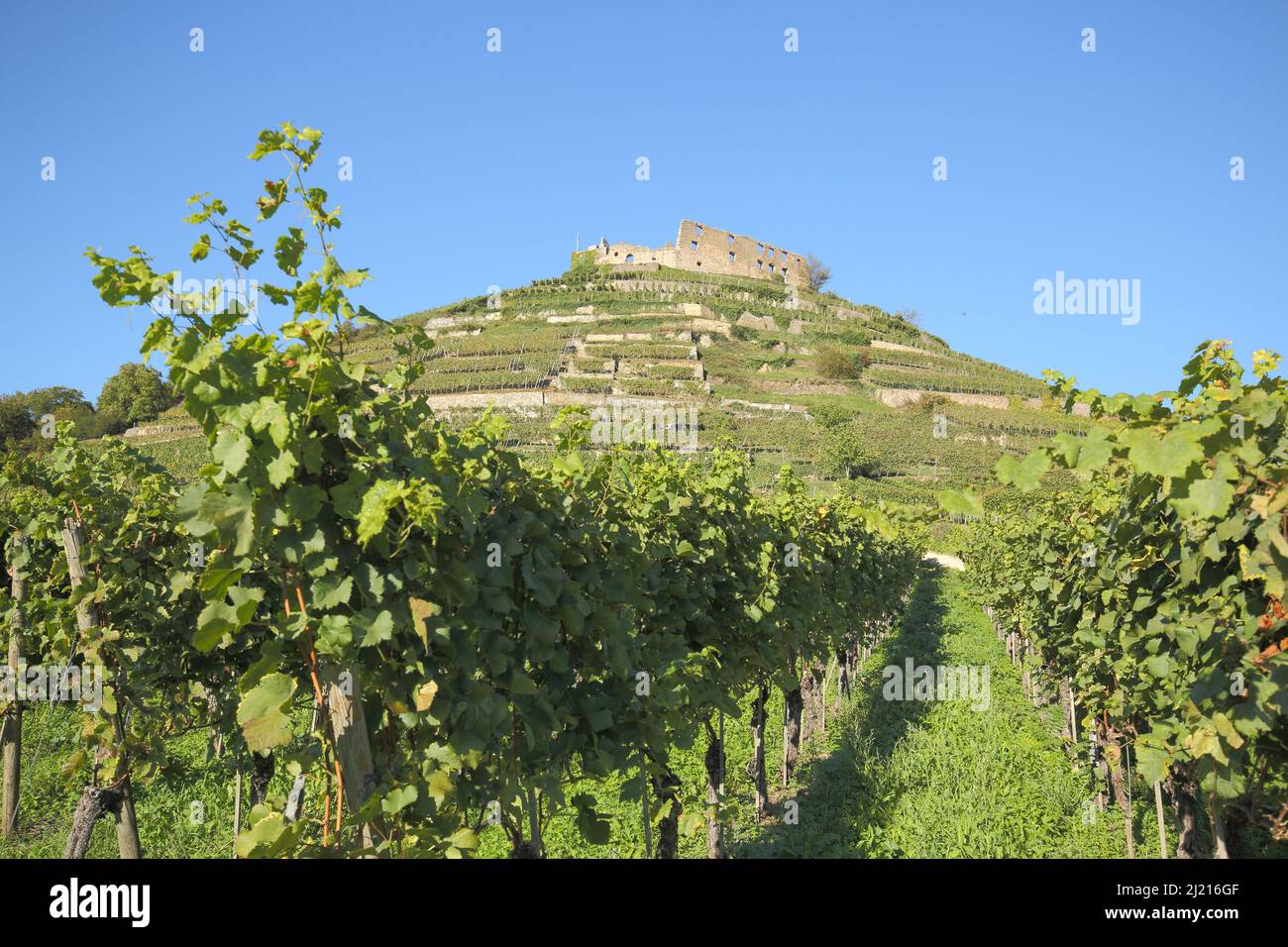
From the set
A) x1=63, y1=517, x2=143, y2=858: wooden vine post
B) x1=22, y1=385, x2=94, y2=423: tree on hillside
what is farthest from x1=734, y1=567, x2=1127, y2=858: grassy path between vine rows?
x1=22, y1=385, x2=94, y2=423: tree on hillside

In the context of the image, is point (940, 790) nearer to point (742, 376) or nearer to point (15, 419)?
point (15, 419)

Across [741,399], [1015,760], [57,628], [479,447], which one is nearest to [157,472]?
[57,628]

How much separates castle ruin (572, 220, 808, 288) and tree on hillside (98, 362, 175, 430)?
186 feet

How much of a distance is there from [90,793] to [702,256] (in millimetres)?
103323

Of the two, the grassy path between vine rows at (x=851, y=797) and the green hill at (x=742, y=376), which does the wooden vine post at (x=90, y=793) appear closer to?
Result: the grassy path between vine rows at (x=851, y=797)

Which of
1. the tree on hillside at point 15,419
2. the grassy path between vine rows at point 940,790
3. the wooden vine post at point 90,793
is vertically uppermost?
the tree on hillside at point 15,419

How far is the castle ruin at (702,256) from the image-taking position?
10362cm

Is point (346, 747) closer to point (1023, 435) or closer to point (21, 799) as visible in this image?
point (21, 799)

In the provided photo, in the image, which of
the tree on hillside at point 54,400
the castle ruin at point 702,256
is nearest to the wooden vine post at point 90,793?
the tree on hillside at point 54,400

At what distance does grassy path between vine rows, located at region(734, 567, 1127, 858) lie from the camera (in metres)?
7.58

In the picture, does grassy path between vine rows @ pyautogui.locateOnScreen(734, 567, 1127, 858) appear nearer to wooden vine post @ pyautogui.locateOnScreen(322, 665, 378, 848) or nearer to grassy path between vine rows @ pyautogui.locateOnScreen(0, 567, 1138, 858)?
grassy path between vine rows @ pyautogui.locateOnScreen(0, 567, 1138, 858)

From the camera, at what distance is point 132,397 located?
5638cm

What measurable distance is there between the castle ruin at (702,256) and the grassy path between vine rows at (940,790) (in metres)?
93.3
